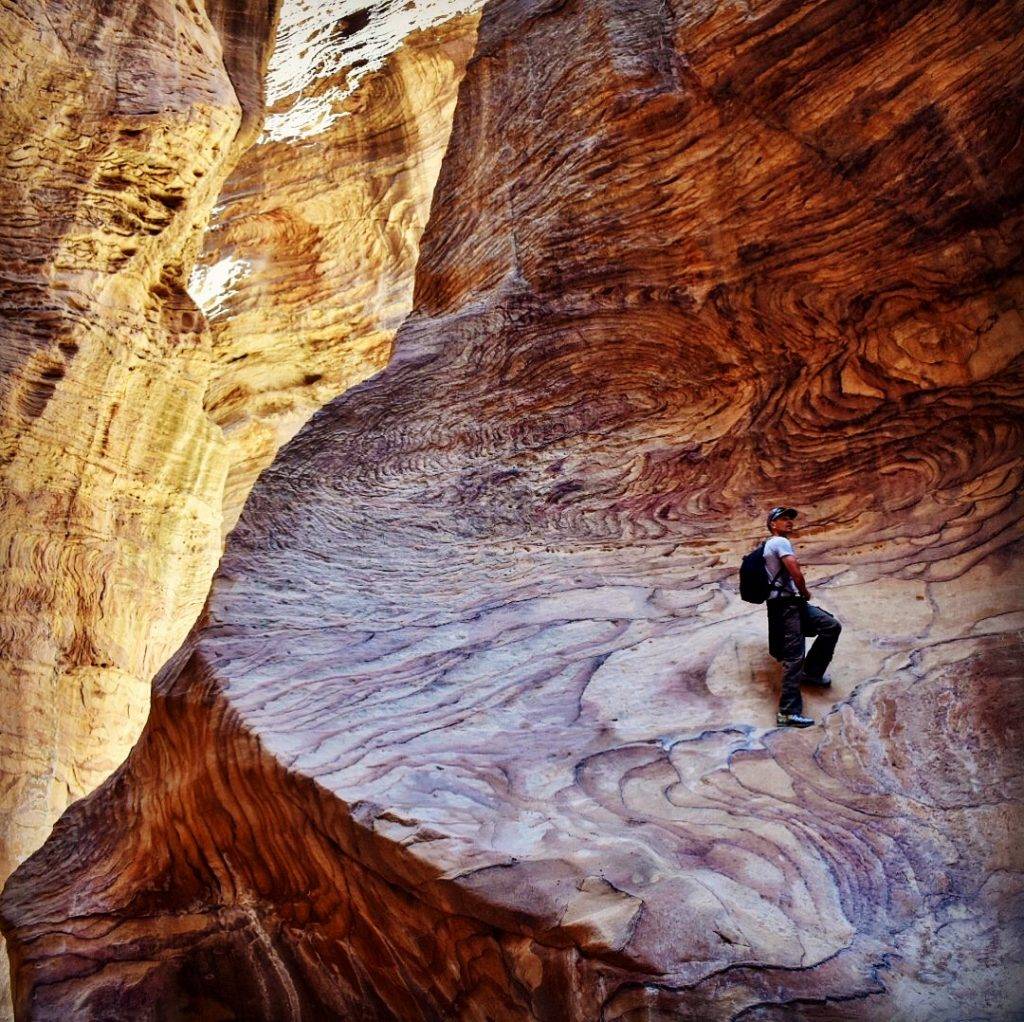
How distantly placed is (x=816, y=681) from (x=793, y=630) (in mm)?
288

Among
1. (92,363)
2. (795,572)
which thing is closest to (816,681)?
(795,572)

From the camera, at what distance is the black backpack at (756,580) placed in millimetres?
5324

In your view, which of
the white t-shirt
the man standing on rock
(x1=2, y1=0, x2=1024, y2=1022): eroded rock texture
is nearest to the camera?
(x1=2, y1=0, x2=1024, y2=1022): eroded rock texture

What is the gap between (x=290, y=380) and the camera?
21719mm

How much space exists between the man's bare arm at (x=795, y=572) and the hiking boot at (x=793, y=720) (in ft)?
1.89

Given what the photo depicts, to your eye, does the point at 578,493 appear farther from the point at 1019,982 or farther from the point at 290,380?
the point at 290,380

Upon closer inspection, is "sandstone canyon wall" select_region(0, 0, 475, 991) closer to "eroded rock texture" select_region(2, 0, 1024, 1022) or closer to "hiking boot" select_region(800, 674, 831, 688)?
"eroded rock texture" select_region(2, 0, 1024, 1022)

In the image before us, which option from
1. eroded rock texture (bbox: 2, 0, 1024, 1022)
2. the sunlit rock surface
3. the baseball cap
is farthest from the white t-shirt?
the sunlit rock surface

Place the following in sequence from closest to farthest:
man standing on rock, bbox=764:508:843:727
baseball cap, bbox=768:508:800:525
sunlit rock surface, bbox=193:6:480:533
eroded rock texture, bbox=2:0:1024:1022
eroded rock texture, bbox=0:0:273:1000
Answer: eroded rock texture, bbox=2:0:1024:1022 < man standing on rock, bbox=764:508:843:727 < baseball cap, bbox=768:508:800:525 < eroded rock texture, bbox=0:0:273:1000 < sunlit rock surface, bbox=193:6:480:533

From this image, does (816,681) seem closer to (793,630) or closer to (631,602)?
(793,630)

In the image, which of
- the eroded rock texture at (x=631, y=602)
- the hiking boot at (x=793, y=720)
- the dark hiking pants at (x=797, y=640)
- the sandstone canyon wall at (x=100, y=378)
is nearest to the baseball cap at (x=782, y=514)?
the dark hiking pants at (x=797, y=640)

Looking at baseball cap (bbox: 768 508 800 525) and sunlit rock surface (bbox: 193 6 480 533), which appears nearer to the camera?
baseball cap (bbox: 768 508 800 525)

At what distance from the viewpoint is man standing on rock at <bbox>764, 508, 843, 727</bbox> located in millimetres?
5137

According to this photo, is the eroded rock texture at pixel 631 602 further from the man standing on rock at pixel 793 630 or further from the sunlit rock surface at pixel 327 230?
the sunlit rock surface at pixel 327 230
